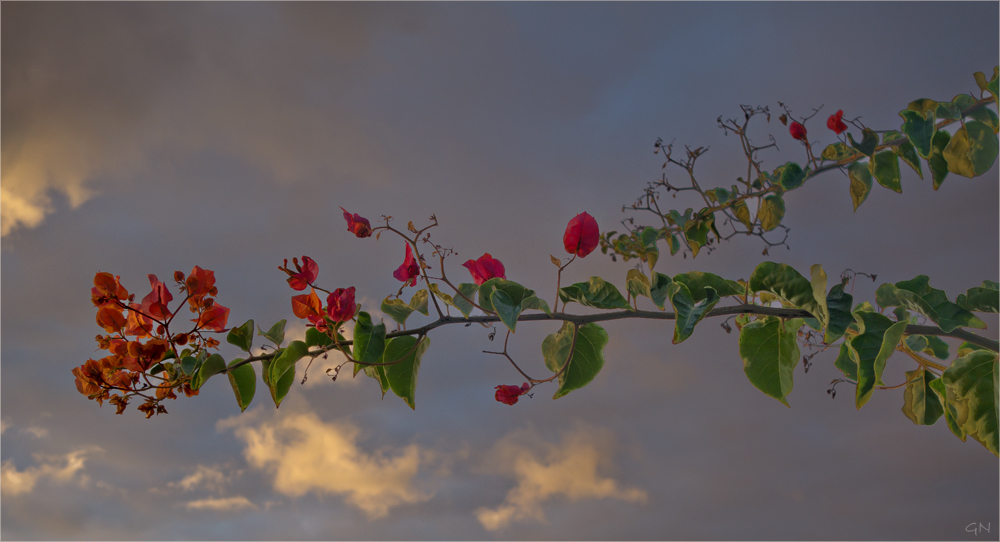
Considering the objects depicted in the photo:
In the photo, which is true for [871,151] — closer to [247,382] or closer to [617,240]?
[617,240]

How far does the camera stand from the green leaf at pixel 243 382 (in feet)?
3.25

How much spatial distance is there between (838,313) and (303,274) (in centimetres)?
84

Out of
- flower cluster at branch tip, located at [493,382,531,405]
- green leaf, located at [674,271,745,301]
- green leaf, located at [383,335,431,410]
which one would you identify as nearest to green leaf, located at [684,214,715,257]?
→ green leaf, located at [674,271,745,301]

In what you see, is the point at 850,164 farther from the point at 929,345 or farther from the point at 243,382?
the point at 243,382

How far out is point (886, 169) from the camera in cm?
130

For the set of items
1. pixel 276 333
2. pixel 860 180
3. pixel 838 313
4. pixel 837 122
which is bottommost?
pixel 838 313

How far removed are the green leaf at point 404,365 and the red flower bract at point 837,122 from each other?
3.65ft

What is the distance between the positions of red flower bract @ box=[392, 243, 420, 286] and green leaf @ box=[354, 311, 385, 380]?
91 mm

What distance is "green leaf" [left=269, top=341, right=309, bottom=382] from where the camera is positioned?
906 mm

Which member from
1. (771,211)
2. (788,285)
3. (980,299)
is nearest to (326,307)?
(788,285)

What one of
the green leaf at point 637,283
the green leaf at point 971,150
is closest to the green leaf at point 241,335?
the green leaf at point 637,283

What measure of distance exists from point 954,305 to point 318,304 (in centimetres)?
103

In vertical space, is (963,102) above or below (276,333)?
above

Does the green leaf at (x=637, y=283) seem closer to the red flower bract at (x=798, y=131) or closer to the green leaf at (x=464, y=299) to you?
the green leaf at (x=464, y=299)
